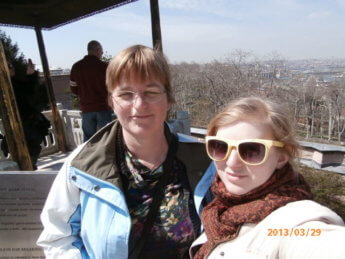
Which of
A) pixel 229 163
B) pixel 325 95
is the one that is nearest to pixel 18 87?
pixel 229 163

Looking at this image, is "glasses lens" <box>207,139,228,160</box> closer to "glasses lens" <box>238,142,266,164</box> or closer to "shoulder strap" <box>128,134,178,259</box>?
"glasses lens" <box>238,142,266,164</box>

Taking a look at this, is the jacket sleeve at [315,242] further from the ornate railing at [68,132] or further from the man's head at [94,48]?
the ornate railing at [68,132]

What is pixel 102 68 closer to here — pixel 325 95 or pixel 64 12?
pixel 64 12

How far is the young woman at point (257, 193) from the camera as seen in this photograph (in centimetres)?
88

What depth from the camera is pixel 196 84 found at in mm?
16531

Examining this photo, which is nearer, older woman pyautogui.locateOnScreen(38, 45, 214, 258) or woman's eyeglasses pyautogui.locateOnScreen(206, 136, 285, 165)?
woman's eyeglasses pyautogui.locateOnScreen(206, 136, 285, 165)

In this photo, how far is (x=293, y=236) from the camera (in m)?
0.86

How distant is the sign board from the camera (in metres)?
1.80

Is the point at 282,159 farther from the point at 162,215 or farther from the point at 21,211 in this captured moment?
the point at 21,211

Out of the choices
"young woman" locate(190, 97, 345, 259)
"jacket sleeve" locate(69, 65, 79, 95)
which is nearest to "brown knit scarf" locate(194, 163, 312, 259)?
"young woman" locate(190, 97, 345, 259)

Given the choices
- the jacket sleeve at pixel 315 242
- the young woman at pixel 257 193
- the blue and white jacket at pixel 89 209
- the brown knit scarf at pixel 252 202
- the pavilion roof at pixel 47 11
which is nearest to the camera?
the jacket sleeve at pixel 315 242

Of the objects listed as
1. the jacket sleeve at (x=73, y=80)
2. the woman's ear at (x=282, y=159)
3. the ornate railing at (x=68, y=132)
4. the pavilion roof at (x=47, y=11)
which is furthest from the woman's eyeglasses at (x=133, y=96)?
the ornate railing at (x=68, y=132)

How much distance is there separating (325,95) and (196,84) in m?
14.9
